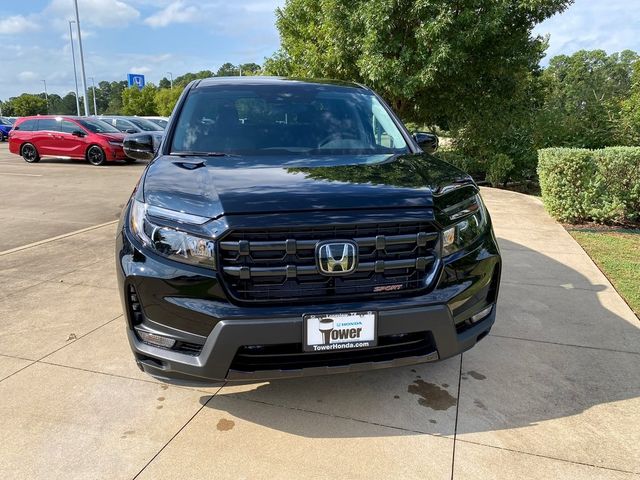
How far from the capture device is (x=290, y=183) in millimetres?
2471

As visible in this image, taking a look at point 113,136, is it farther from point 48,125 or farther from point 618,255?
point 618,255

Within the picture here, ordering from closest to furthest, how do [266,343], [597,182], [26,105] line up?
[266,343] < [597,182] < [26,105]

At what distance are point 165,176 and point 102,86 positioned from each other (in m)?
142

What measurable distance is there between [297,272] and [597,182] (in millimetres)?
6349

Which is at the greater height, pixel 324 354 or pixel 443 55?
pixel 443 55

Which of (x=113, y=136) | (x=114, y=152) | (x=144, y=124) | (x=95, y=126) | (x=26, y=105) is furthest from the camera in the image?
(x=26, y=105)

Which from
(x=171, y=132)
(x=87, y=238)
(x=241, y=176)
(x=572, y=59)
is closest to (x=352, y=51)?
(x=87, y=238)

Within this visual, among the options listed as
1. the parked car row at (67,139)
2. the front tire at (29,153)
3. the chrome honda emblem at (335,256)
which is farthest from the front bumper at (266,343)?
the front tire at (29,153)

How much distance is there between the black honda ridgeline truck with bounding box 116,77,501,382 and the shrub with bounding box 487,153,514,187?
10438 millimetres

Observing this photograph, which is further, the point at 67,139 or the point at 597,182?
the point at 67,139

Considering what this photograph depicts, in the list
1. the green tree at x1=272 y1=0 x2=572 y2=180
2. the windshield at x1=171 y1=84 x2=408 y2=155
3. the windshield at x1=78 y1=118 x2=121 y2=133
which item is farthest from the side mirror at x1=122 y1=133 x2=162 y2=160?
the windshield at x1=78 y1=118 x2=121 y2=133

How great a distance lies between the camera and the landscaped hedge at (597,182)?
691 cm

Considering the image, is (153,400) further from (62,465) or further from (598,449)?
(598,449)

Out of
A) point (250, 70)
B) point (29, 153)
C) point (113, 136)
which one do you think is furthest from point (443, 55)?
point (250, 70)
